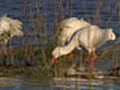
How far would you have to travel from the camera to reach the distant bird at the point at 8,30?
1323 cm

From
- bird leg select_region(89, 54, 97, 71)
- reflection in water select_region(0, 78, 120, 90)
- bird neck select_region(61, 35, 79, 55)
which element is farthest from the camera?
bird neck select_region(61, 35, 79, 55)

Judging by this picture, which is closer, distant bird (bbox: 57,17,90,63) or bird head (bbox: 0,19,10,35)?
distant bird (bbox: 57,17,90,63)

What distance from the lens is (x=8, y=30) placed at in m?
13.5

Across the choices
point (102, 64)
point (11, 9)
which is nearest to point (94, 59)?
point (102, 64)

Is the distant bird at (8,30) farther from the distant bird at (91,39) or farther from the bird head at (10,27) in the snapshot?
the distant bird at (91,39)

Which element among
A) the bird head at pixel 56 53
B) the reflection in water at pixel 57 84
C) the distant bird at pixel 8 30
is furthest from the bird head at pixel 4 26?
the reflection in water at pixel 57 84

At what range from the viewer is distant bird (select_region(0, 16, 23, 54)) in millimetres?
13234

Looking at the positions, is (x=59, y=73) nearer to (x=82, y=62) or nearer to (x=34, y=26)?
(x=82, y=62)

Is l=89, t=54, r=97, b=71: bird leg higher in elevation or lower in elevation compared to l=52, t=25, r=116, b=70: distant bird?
lower

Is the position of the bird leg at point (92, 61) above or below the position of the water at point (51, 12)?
below

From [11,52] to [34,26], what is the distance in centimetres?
101

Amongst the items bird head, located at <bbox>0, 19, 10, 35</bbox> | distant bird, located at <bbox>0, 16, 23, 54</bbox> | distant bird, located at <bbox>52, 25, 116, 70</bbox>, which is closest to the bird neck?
distant bird, located at <bbox>52, 25, 116, 70</bbox>

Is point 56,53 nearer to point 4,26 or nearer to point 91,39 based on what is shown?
point 91,39

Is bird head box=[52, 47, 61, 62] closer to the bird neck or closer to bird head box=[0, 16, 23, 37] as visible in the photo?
the bird neck
